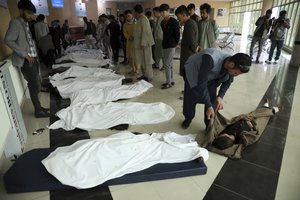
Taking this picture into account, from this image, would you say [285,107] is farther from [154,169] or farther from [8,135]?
[8,135]

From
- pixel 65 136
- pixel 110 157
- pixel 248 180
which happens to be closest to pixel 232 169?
pixel 248 180

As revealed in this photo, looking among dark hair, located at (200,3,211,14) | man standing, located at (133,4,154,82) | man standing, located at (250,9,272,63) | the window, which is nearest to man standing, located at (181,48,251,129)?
dark hair, located at (200,3,211,14)

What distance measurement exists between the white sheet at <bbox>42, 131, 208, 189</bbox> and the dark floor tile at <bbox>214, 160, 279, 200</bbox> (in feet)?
0.80

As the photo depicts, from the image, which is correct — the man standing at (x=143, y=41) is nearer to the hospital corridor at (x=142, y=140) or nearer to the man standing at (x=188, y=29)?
the hospital corridor at (x=142, y=140)

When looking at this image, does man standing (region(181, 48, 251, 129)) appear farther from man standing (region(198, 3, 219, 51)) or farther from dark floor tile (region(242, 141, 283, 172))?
man standing (region(198, 3, 219, 51))

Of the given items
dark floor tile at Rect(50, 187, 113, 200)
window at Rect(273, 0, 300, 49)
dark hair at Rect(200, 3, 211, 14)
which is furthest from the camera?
window at Rect(273, 0, 300, 49)

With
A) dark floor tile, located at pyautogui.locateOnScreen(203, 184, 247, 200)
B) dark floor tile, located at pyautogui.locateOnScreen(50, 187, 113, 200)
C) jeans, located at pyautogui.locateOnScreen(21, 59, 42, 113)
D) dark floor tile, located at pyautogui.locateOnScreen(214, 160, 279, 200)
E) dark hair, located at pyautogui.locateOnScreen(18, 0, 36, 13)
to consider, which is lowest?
dark floor tile, located at pyautogui.locateOnScreen(203, 184, 247, 200)

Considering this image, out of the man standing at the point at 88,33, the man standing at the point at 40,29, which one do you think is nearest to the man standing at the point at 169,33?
the man standing at the point at 40,29

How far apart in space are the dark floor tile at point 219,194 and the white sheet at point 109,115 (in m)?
1.26

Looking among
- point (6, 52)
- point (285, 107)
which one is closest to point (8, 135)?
point (6, 52)

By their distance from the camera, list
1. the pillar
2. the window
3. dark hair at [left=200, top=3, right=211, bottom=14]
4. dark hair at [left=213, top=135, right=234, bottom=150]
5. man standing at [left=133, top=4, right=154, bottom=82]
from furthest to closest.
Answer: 1. the window
2. the pillar
3. man standing at [left=133, top=4, right=154, bottom=82]
4. dark hair at [left=200, top=3, right=211, bottom=14]
5. dark hair at [left=213, top=135, right=234, bottom=150]

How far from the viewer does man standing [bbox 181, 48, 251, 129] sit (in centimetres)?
187

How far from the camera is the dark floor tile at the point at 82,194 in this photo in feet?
5.46

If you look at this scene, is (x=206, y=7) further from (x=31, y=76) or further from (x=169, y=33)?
(x=31, y=76)
